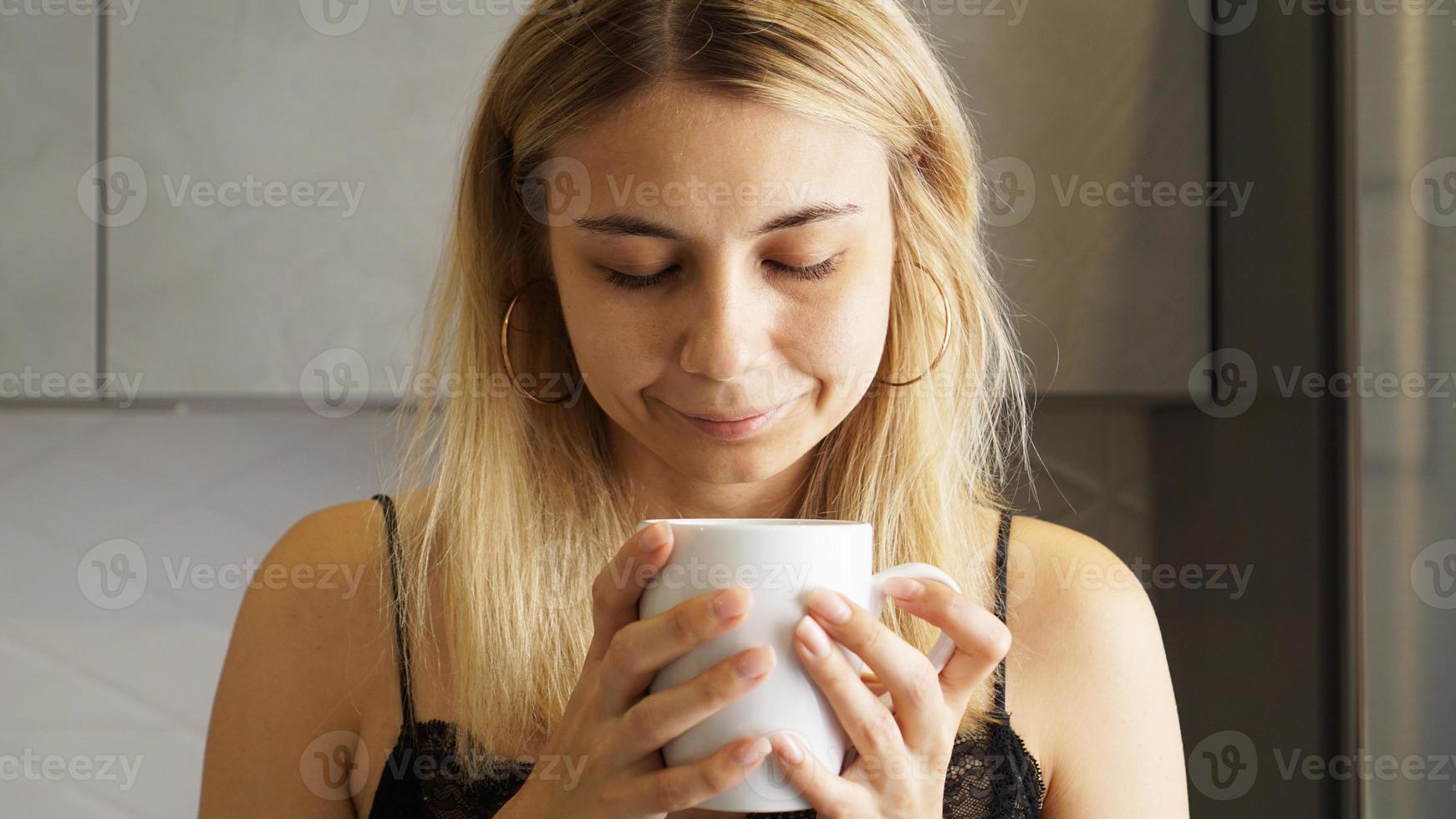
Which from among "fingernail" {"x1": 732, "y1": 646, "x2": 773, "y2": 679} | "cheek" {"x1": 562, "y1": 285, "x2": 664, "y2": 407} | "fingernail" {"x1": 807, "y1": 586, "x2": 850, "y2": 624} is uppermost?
"cheek" {"x1": 562, "y1": 285, "x2": 664, "y2": 407}

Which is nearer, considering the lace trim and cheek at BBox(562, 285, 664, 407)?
cheek at BBox(562, 285, 664, 407)

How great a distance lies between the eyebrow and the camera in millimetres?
770

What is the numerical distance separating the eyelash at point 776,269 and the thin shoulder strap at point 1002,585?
34 centimetres

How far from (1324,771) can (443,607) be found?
0.89 metres

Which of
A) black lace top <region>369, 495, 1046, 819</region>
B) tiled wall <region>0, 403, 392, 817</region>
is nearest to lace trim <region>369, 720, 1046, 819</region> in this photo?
black lace top <region>369, 495, 1046, 819</region>

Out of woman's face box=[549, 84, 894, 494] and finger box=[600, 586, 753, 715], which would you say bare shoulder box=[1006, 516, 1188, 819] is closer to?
woman's face box=[549, 84, 894, 494]

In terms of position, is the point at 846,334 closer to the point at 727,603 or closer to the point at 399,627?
the point at 727,603

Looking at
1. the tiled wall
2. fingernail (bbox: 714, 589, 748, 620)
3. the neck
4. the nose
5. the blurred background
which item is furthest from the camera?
the tiled wall

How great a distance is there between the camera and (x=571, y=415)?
1.03 meters

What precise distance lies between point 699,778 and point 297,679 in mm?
484

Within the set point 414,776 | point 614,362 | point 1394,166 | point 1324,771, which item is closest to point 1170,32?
point 1394,166

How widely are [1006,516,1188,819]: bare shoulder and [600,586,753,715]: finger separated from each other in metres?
0.44

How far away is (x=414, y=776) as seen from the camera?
93 centimetres

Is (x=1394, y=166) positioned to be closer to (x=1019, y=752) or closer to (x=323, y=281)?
(x=1019, y=752)
